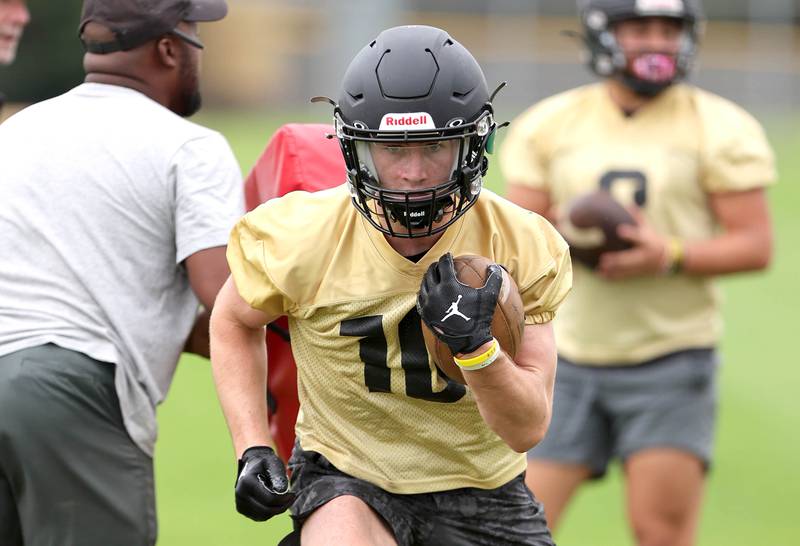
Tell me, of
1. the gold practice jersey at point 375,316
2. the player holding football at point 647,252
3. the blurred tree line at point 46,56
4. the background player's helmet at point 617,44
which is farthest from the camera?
the blurred tree line at point 46,56

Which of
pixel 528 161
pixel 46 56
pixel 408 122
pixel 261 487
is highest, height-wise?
pixel 408 122

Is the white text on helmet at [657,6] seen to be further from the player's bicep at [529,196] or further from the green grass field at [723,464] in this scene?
the green grass field at [723,464]

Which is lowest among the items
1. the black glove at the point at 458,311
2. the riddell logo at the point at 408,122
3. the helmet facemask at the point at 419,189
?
the black glove at the point at 458,311

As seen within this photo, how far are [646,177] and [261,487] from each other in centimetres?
282

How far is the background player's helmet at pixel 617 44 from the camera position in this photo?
5961 millimetres

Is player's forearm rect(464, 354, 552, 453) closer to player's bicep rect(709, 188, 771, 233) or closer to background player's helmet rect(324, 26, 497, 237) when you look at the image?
background player's helmet rect(324, 26, 497, 237)

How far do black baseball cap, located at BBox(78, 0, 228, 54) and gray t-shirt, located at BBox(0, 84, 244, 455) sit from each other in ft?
0.85

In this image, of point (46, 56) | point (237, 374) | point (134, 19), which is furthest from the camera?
point (46, 56)

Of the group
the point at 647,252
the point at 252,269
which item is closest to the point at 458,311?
the point at 252,269

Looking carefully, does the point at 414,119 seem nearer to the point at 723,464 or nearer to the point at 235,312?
the point at 235,312

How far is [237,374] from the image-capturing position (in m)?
3.79

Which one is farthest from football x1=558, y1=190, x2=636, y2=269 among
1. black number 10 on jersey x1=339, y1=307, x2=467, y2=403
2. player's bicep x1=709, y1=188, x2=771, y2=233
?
black number 10 on jersey x1=339, y1=307, x2=467, y2=403

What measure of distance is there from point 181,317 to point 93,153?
55cm

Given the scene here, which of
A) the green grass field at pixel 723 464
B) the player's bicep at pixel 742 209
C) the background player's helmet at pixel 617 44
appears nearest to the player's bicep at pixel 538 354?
the player's bicep at pixel 742 209
